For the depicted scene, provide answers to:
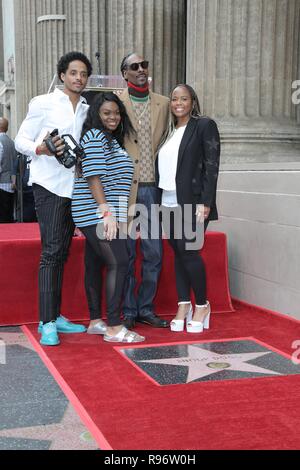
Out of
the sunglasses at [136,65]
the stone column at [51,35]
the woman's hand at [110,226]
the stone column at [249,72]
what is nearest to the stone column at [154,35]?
the stone column at [249,72]

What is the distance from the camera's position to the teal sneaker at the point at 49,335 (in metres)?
4.09

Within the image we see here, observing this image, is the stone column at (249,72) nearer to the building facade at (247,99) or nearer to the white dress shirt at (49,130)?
the building facade at (247,99)

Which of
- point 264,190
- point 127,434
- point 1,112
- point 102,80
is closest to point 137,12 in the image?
point 102,80

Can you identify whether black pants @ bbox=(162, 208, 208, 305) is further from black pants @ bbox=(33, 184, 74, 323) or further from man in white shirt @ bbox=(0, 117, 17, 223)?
man in white shirt @ bbox=(0, 117, 17, 223)

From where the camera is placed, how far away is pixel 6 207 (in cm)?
934

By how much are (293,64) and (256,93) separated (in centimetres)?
49

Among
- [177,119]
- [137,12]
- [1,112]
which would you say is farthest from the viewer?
[1,112]

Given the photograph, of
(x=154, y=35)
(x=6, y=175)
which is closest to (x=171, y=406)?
(x=154, y=35)

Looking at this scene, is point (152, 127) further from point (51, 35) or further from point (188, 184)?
point (51, 35)

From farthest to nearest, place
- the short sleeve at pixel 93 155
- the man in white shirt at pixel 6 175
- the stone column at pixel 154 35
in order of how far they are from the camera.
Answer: the man in white shirt at pixel 6 175 → the stone column at pixel 154 35 → the short sleeve at pixel 93 155

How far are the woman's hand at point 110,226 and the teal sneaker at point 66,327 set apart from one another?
85 centimetres

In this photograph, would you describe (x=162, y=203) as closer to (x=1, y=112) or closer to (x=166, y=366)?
(x=166, y=366)

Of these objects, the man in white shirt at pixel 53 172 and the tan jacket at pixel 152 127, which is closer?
the man in white shirt at pixel 53 172

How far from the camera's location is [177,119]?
14.5ft
